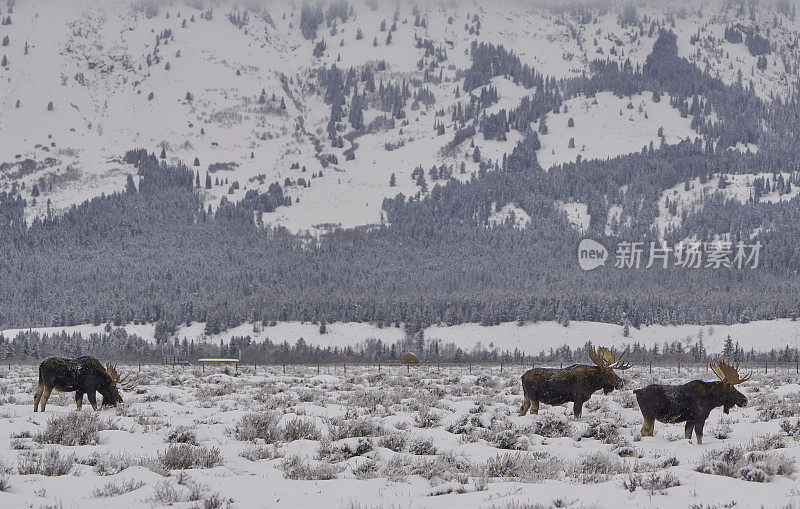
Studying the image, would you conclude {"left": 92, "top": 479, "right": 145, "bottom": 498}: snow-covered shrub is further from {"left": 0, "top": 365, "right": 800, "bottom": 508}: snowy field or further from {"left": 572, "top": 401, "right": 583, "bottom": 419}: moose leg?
{"left": 572, "top": 401, "right": 583, "bottom": 419}: moose leg

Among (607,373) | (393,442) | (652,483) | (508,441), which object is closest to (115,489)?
(393,442)

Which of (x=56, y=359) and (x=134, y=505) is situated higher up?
(x=56, y=359)

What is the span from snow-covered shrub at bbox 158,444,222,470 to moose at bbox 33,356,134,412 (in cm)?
697

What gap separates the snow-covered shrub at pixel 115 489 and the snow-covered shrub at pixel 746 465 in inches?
309

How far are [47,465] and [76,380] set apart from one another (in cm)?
770

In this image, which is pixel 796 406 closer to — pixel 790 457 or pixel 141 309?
pixel 790 457

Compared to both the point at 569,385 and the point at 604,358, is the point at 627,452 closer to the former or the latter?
the point at 569,385

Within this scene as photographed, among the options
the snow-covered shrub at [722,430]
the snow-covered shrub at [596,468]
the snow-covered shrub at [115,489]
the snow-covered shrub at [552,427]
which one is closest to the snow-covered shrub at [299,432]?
the snow-covered shrub at [552,427]

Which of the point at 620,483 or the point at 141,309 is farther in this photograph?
the point at 141,309

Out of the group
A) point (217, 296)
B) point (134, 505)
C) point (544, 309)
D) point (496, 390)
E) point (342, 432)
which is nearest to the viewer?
point (134, 505)

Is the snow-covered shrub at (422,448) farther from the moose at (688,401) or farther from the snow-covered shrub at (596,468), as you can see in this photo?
the moose at (688,401)

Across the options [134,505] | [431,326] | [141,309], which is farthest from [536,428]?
[141,309]

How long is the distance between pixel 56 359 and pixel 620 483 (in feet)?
43.7

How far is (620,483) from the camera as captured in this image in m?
10.4
